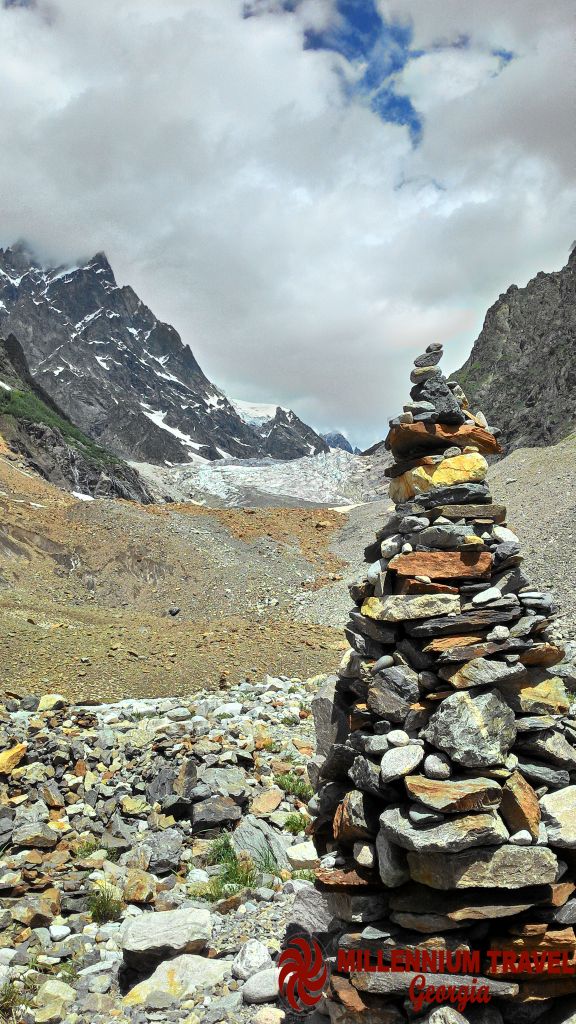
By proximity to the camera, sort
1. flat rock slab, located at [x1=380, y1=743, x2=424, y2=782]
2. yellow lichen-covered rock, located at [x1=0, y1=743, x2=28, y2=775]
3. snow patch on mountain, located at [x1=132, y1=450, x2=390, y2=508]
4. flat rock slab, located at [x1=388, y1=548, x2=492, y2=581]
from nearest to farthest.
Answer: flat rock slab, located at [x1=380, y1=743, x2=424, y2=782] → flat rock slab, located at [x1=388, y1=548, x2=492, y2=581] → yellow lichen-covered rock, located at [x1=0, y1=743, x2=28, y2=775] → snow patch on mountain, located at [x1=132, y1=450, x2=390, y2=508]

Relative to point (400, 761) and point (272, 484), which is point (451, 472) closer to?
point (400, 761)

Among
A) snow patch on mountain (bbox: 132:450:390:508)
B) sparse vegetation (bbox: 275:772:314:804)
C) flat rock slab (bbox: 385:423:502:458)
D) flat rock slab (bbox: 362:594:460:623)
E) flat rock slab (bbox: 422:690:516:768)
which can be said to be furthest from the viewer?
snow patch on mountain (bbox: 132:450:390:508)

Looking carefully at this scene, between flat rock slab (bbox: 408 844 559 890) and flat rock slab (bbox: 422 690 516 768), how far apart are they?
597mm

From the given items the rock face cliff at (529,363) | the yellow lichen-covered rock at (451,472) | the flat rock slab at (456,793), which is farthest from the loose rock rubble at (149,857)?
the rock face cliff at (529,363)

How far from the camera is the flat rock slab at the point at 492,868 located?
13.8 ft

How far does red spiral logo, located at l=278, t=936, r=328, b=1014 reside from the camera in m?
5.23

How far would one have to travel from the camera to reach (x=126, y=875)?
26.2ft

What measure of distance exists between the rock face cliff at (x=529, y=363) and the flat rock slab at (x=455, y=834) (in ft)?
248

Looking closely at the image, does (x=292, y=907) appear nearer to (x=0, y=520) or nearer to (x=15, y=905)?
(x=15, y=905)

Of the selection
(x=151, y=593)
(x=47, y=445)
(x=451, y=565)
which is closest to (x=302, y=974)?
(x=451, y=565)

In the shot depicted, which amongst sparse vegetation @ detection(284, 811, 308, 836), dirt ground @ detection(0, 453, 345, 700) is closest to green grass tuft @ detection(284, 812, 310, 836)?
sparse vegetation @ detection(284, 811, 308, 836)

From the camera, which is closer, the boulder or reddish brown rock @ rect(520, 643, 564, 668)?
reddish brown rock @ rect(520, 643, 564, 668)

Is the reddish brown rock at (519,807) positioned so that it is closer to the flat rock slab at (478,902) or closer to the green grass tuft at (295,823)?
the flat rock slab at (478,902)

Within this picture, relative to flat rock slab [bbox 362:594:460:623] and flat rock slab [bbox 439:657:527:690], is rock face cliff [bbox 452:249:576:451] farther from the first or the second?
flat rock slab [bbox 439:657:527:690]
